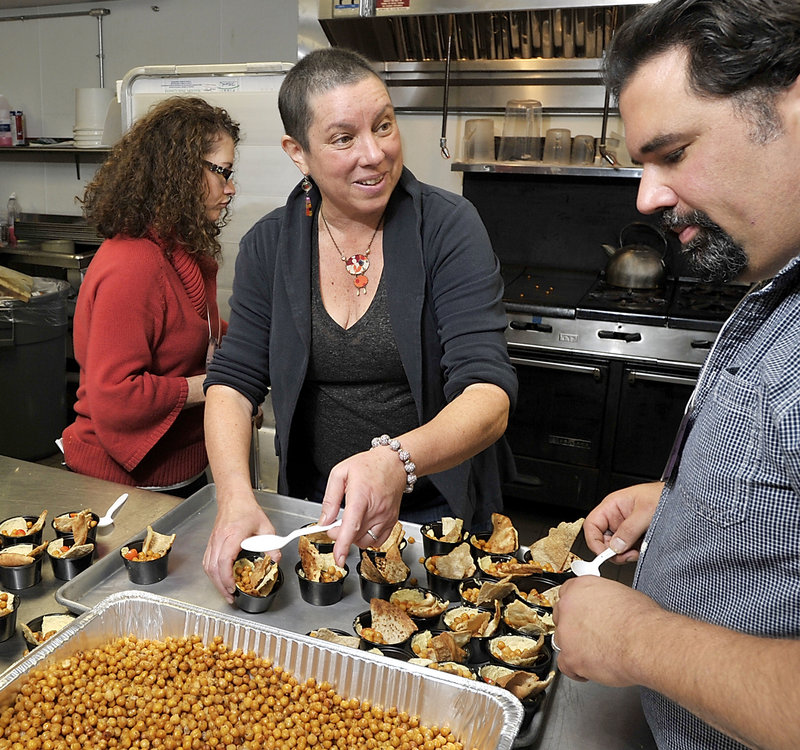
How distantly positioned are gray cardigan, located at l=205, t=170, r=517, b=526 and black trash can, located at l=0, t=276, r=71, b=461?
8.45ft

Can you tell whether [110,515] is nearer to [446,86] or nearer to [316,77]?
[316,77]

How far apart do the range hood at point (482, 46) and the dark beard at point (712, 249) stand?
263 centimetres

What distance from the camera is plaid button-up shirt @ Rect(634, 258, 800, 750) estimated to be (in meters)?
0.71

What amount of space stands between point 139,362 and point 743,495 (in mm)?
1628

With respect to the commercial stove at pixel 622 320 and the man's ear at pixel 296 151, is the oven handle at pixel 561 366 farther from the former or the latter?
the man's ear at pixel 296 151

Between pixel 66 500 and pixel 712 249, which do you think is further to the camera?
pixel 66 500

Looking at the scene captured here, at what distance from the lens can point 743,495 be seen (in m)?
0.75

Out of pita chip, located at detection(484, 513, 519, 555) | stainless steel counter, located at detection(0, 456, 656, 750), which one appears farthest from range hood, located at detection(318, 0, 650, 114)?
stainless steel counter, located at detection(0, 456, 656, 750)

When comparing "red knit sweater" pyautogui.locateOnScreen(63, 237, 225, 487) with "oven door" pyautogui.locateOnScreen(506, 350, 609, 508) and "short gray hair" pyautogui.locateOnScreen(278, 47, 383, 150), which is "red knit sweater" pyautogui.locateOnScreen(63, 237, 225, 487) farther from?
"oven door" pyautogui.locateOnScreen(506, 350, 609, 508)

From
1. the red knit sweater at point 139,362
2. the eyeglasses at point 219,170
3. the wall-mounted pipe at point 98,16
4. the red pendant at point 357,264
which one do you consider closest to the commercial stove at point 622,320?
the eyeglasses at point 219,170

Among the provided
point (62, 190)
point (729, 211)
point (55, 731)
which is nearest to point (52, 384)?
point (62, 190)

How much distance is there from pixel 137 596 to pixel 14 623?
0.69 ft

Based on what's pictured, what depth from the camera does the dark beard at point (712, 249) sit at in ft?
2.71

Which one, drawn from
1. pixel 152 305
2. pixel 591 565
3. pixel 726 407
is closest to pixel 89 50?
pixel 152 305
